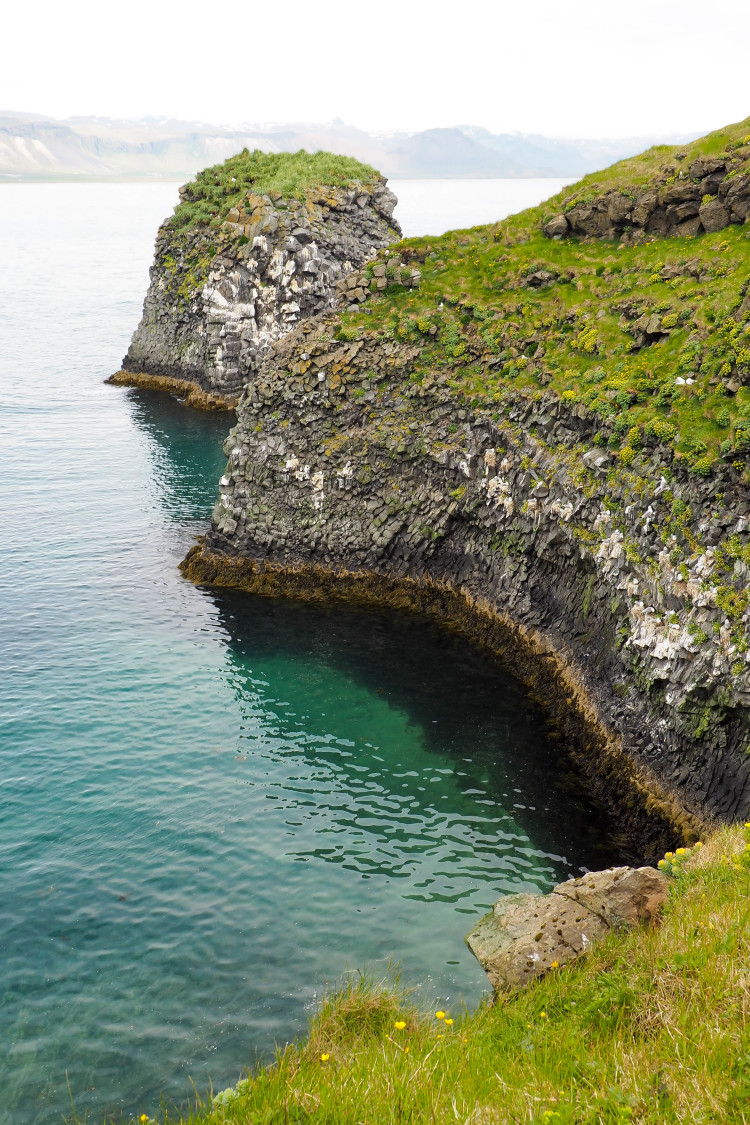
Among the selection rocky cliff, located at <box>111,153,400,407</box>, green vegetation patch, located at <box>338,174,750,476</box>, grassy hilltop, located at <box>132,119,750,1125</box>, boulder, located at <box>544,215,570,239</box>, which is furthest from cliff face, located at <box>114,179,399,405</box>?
Answer: boulder, located at <box>544,215,570,239</box>

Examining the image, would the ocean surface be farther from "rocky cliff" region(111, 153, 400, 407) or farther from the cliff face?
"rocky cliff" region(111, 153, 400, 407)

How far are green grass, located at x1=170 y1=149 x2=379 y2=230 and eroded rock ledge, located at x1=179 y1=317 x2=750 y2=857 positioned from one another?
44.7 meters

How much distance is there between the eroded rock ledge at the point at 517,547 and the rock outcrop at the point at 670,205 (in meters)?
12.9

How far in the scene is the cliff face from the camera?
79.0m

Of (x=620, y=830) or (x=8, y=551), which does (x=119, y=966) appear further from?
(x=8, y=551)

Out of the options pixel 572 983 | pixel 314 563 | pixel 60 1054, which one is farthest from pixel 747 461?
pixel 60 1054

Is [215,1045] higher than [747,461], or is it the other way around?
[747,461]

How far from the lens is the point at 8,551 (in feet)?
163

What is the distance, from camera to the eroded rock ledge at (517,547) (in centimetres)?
2838

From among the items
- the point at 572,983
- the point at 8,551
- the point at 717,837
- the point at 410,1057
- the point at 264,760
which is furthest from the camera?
the point at 8,551

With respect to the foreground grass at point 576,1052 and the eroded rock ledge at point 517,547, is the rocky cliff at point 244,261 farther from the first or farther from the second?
the foreground grass at point 576,1052

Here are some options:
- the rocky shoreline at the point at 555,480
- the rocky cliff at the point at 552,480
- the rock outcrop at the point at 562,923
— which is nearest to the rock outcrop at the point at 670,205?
the rocky shoreline at the point at 555,480

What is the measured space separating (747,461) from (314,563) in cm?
2476

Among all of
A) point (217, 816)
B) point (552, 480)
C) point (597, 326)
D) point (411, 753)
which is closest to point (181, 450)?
point (597, 326)
